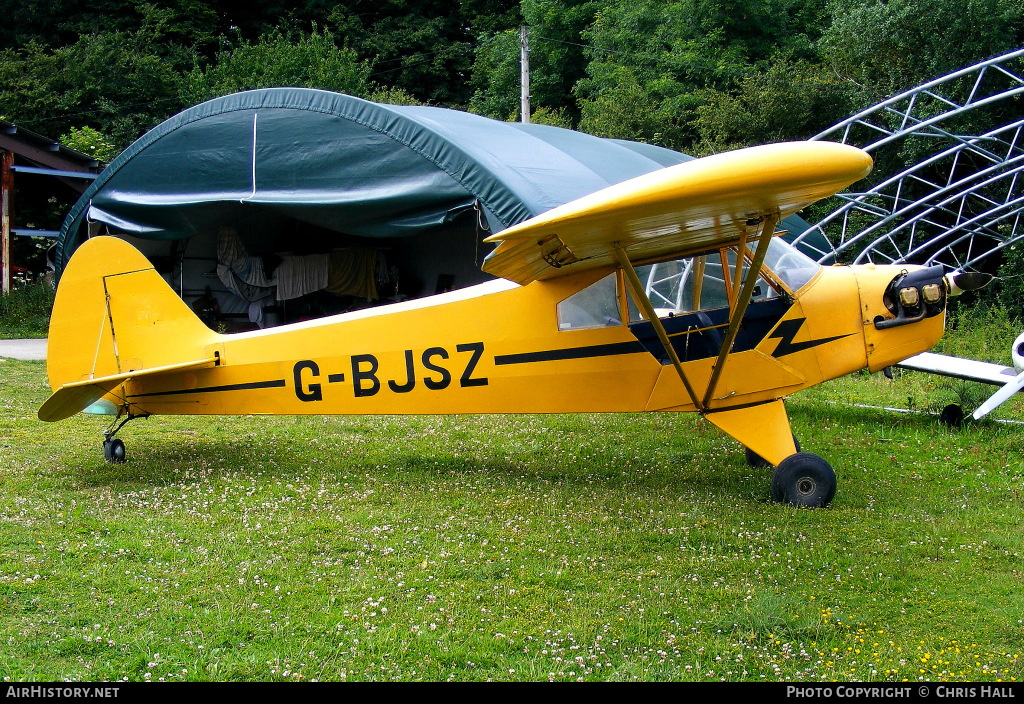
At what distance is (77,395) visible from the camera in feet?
22.7

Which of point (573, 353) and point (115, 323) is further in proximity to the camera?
point (115, 323)

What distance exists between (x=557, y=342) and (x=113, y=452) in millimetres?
4115

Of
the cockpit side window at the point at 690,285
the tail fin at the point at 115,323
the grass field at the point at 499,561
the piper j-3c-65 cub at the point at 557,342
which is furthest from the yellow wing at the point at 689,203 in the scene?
the tail fin at the point at 115,323

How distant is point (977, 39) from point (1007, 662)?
20975 millimetres

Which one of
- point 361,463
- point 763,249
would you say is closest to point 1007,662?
point 763,249

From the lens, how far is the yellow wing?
4.92 metres

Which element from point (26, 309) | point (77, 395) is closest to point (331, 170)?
point (77, 395)

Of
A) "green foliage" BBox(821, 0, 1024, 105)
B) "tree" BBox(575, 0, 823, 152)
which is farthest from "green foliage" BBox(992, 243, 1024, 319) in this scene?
"tree" BBox(575, 0, 823, 152)

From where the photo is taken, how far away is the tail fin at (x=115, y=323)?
24.5 feet

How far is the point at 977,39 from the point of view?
68.1 feet

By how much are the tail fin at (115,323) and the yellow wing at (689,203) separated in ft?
10.2

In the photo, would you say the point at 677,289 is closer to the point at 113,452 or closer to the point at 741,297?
the point at 741,297

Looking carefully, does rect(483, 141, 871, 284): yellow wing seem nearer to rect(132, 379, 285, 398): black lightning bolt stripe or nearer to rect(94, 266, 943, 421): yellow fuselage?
rect(94, 266, 943, 421): yellow fuselage
